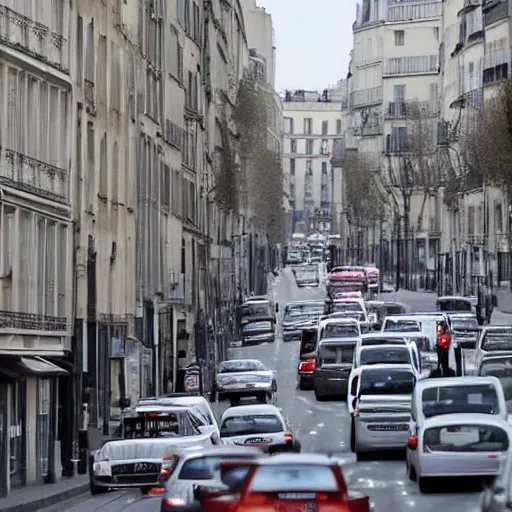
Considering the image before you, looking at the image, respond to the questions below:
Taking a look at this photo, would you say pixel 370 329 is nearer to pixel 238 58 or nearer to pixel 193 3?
pixel 193 3

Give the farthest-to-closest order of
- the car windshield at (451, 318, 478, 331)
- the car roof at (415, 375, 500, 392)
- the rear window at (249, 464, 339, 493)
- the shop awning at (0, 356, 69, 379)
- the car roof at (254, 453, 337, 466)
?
the car windshield at (451, 318, 478, 331), the shop awning at (0, 356, 69, 379), the car roof at (415, 375, 500, 392), the car roof at (254, 453, 337, 466), the rear window at (249, 464, 339, 493)

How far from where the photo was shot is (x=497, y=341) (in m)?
57.9

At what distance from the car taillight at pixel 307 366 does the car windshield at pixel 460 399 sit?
30.2 meters

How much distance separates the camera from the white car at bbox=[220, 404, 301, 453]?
125 feet

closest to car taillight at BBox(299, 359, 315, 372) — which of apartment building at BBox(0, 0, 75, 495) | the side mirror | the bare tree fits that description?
the bare tree

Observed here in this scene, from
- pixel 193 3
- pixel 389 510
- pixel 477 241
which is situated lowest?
pixel 389 510

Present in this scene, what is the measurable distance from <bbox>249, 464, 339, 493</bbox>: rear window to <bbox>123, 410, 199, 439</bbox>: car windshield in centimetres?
1439

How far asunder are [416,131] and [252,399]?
81.2 metres

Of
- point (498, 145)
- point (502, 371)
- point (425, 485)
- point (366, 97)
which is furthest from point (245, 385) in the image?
point (366, 97)

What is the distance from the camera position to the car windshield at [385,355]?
51156 mm

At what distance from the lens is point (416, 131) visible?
13738 cm

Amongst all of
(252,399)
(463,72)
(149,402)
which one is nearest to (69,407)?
(149,402)

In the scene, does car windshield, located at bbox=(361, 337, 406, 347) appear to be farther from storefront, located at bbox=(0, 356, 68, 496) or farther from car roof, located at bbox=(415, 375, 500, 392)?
car roof, located at bbox=(415, 375, 500, 392)

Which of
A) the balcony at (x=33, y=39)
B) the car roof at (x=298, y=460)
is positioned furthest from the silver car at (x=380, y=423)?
the car roof at (x=298, y=460)
